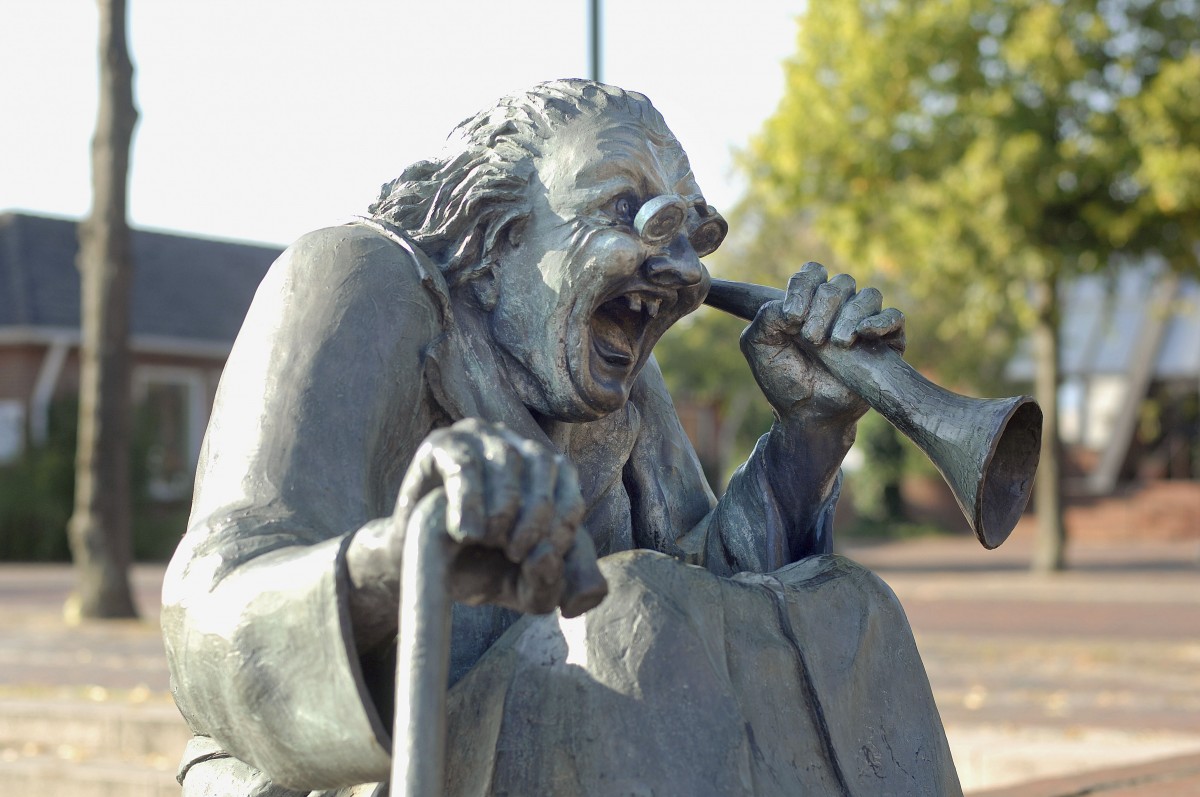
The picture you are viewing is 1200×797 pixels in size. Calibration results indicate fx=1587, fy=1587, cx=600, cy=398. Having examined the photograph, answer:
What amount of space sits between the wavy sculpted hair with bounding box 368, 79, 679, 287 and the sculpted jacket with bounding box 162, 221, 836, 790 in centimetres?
7

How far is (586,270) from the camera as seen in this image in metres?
2.07

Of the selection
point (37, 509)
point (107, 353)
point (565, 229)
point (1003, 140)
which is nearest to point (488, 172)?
point (565, 229)

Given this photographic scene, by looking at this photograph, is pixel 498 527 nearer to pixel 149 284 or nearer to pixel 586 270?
pixel 586 270

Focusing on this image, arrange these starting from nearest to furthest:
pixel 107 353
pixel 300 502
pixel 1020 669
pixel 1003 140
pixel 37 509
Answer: pixel 300 502 < pixel 1020 669 < pixel 107 353 < pixel 1003 140 < pixel 37 509

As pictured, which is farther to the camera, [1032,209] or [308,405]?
[1032,209]

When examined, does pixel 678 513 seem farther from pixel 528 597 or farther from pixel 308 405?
pixel 528 597

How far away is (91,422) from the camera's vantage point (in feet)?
41.6

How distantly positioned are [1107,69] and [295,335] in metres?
15.3

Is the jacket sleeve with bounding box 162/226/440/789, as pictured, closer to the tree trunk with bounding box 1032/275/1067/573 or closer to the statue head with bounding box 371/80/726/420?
the statue head with bounding box 371/80/726/420

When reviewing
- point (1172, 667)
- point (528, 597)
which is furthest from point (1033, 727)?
point (528, 597)

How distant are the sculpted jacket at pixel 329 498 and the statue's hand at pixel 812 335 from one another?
0.15m

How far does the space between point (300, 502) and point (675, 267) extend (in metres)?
0.60

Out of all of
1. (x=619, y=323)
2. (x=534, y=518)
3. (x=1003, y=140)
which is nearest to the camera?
(x=534, y=518)

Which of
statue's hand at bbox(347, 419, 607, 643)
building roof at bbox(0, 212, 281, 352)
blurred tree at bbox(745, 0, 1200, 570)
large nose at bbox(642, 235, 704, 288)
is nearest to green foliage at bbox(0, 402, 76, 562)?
building roof at bbox(0, 212, 281, 352)
